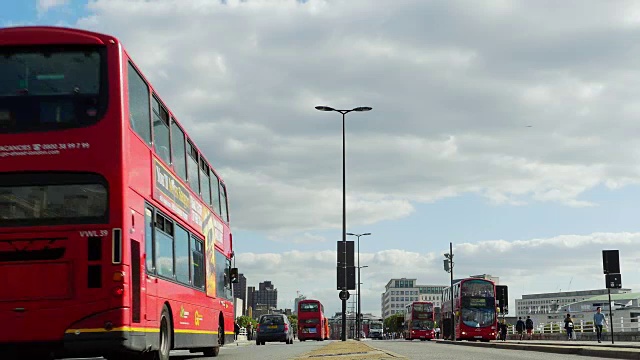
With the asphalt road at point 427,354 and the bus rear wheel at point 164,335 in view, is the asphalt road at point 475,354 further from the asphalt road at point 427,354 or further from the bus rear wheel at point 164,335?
the bus rear wheel at point 164,335

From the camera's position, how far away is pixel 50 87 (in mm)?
10906

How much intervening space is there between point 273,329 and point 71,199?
33531 millimetres

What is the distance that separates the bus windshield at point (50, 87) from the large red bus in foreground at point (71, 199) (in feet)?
0.04

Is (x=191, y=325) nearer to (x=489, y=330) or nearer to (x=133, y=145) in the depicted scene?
(x=133, y=145)

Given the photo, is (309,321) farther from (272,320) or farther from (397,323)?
(397,323)

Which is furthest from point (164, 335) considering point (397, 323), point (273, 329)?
point (397, 323)

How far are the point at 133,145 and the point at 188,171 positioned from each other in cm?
478

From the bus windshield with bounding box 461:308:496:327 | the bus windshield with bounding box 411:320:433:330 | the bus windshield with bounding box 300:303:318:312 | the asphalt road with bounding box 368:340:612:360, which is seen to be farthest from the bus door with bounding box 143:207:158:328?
the bus windshield with bounding box 411:320:433:330

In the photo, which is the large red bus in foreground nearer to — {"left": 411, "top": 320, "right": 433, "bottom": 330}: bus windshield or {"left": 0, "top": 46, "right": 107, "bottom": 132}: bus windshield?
{"left": 0, "top": 46, "right": 107, "bottom": 132}: bus windshield

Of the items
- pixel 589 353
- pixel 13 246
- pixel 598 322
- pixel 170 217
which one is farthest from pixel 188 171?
pixel 598 322

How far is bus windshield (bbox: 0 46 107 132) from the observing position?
10.8 metres

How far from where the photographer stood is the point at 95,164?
10.7m

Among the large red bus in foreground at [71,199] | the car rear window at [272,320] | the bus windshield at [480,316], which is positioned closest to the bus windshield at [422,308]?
the bus windshield at [480,316]

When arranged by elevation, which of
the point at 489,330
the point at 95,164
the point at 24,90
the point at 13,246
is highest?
the point at 24,90
